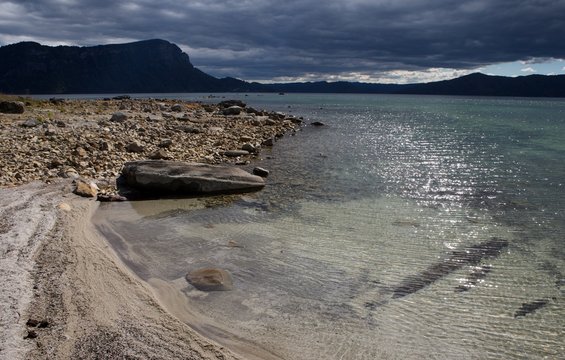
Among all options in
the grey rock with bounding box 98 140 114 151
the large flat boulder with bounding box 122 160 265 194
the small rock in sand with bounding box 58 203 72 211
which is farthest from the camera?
the grey rock with bounding box 98 140 114 151

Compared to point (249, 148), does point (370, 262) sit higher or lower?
lower

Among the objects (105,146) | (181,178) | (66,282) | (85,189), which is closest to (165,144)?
(105,146)

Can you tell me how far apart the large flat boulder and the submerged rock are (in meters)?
5.81

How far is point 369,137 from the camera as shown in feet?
111

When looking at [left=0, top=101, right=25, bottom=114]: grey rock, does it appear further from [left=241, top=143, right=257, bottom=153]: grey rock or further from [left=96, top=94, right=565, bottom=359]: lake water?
[left=96, top=94, right=565, bottom=359]: lake water

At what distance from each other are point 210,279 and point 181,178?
6226 mm

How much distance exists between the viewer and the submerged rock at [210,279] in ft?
24.3

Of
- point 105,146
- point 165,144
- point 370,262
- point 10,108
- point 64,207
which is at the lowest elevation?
point 370,262

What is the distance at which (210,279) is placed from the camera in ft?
25.0

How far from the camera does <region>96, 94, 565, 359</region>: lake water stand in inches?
240

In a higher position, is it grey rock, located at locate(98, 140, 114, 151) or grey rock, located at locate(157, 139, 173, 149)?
grey rock, located at locate(98, 140, 114, 151)

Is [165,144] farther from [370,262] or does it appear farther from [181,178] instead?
[370,262]

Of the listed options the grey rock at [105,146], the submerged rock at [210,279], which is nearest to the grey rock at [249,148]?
the grey rock at [105,146]

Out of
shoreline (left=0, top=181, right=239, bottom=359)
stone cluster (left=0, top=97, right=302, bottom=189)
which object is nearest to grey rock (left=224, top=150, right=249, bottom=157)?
stone cluster (left=0, top=97, right=302, bottom=189)
